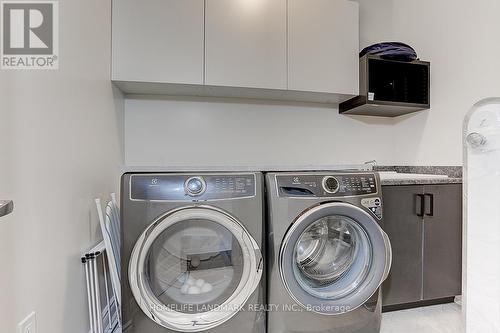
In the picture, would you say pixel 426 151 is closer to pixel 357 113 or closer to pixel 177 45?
pixel 357 113

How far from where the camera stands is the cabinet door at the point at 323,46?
193 cm

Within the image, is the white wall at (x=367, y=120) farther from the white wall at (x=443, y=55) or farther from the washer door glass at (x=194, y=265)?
the washer door glass at (x=194, y=265)

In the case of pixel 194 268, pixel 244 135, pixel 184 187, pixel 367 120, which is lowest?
pixel 194 268

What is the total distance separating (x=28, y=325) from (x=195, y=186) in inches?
29.2

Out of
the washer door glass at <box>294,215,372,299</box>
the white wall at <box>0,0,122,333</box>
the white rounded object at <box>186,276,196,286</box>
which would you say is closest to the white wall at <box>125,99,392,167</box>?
the white wall at <box>0,0,122,333</box>

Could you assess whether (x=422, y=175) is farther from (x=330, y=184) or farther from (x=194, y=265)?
(x=194, y=265)

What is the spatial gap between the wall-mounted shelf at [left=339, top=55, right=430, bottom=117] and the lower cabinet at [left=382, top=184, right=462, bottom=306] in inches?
30.2

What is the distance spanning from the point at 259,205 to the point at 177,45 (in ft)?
4.13

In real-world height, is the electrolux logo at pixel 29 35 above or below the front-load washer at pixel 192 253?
above

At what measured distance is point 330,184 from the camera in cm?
131

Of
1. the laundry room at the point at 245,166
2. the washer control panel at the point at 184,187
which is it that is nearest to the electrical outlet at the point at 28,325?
the laundry room at the point at 245,166

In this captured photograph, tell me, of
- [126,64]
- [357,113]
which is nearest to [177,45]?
[126,64]

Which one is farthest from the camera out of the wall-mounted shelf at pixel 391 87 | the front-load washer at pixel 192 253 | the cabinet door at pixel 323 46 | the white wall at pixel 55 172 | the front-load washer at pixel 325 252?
the wall-mounted shelf at pixel 391 87

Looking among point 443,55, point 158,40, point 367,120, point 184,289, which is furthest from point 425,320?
point 158,40
